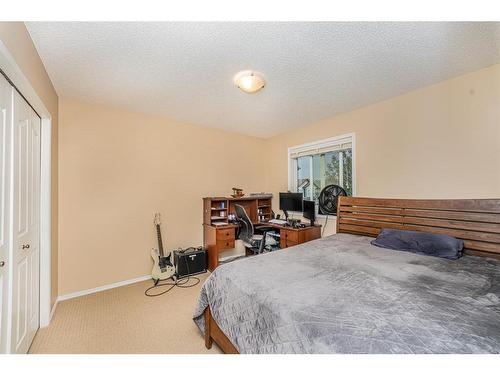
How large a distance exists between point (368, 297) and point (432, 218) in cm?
163

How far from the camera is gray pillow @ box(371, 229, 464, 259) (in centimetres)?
188

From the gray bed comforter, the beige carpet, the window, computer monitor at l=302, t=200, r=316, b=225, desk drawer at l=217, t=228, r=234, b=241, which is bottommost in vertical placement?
the beige carpet

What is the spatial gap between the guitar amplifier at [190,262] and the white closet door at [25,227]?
57.2 inches

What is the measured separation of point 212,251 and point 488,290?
289 cm

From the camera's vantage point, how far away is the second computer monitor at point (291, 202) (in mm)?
3513

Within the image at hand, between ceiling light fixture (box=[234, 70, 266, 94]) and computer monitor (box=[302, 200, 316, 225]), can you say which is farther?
computer monitor (box=[302, 200, 316, 225])

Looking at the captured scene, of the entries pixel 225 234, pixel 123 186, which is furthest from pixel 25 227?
Answer: pixel 225 234

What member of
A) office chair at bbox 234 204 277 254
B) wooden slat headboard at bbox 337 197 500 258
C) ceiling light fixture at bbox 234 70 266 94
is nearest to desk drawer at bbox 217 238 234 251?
office chair at bbox 234 204 277 254

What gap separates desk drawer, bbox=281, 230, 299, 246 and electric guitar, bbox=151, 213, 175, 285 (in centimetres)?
170

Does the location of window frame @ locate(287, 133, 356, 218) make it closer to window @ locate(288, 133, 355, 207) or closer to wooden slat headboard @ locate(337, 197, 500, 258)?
window @ locate(288, 133, 355, 207)

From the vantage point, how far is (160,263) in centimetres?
300

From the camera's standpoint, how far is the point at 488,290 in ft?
4.14
